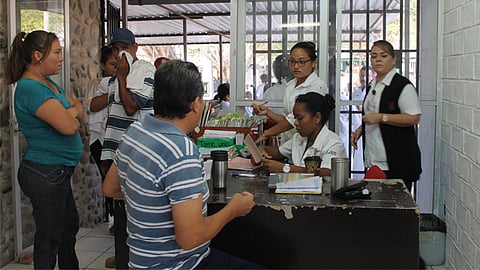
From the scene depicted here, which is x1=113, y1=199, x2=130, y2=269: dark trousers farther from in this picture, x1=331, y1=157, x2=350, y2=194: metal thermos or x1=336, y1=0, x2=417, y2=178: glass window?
x1=336, y1=0, x2=417, y2=178: glass window

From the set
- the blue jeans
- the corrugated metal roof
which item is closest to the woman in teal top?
the blue jeans

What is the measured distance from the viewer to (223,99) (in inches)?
257

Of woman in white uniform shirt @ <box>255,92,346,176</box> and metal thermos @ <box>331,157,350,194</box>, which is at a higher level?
woman in white uniform shirt @ <box>255,92,346,176</box>

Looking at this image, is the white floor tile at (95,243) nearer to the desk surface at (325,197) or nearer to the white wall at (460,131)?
the desk surface at (325,197)

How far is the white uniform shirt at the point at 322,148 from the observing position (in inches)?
110

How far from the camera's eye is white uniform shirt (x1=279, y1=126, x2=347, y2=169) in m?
2.80

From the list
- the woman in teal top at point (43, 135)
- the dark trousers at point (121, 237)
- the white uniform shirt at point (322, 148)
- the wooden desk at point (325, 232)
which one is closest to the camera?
the wooden desk at point (325, 232)

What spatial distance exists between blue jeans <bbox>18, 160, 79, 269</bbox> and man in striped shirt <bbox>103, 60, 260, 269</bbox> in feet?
3.11

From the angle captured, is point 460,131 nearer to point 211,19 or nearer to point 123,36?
point 123,36

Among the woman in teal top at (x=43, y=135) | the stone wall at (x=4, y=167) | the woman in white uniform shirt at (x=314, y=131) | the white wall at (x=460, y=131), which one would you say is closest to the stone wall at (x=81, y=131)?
the stone wall at (x=4, y=167)

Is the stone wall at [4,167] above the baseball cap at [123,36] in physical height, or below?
below

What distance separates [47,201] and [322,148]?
142 centimetres

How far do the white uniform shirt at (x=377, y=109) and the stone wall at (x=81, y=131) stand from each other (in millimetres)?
2320

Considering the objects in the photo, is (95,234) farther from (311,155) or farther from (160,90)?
(160,90)
